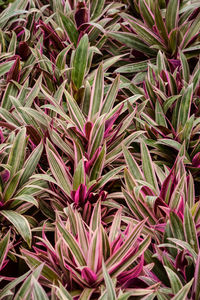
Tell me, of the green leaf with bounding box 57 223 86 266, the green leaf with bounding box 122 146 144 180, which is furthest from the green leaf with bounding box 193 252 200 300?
the green leaf with bounding box 122 146 144 180

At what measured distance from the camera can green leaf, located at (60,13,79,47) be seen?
6.04 ft

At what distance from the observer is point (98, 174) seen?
127cm

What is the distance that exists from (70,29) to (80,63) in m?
0.31

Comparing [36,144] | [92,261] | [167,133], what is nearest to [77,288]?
[92,261]

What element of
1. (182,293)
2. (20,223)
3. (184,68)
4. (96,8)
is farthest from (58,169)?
(96,8)

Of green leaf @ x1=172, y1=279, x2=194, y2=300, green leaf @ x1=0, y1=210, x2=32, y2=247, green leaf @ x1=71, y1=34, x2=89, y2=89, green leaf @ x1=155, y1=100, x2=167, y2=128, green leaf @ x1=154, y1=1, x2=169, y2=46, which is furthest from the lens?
green leaf @ x1=154, y1=1, x2=169, y2=46

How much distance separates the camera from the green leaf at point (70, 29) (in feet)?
6.04

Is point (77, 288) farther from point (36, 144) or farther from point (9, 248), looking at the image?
point (36, 144)

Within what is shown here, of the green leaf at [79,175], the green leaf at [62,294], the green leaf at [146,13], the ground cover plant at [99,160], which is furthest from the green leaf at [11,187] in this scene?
the green leaf at [146,13]

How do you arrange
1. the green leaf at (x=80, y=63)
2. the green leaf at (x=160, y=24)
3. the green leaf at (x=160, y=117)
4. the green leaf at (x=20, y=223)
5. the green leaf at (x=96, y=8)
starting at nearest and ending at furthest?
the green leaf at (x=20, y=223) → the green leaf at (x=160, y=117) → the green leaf at (x=80, y=63) → the green leaf at (x=160, y=24) → the green leaf at (x=96, y=8)

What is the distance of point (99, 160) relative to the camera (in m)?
1.27

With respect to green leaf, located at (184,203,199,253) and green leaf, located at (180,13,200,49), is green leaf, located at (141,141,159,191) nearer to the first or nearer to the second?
green leaf, located at (184,203,199,253)

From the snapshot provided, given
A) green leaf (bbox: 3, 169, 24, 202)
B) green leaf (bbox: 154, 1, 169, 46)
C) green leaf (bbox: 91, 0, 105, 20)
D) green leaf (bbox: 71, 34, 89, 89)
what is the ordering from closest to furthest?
green leaf (bbox: 3, 169, 24, 202) → green leaf (bbox: 71, 34, 89, 89) → green leaf (bbox: 154, 1, 169, 46) → green leaf (bbox: 91, 0, 105, 20)

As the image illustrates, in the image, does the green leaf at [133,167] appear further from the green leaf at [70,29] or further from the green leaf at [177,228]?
the green leaf at [70,29]
